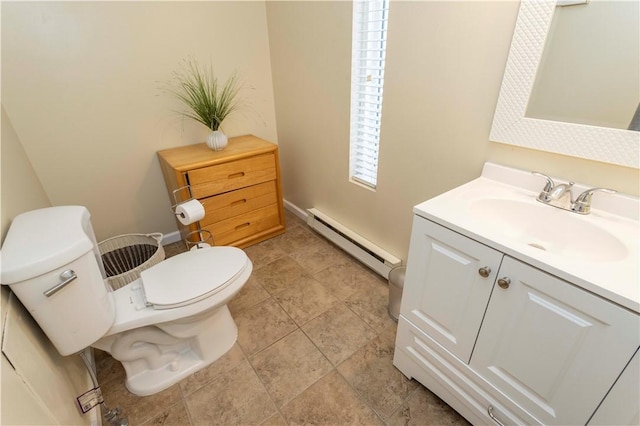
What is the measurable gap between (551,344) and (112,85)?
2.35m

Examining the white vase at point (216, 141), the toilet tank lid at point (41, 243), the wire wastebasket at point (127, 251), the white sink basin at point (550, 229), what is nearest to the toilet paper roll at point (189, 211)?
the wire wastebasket at point (127, 251)

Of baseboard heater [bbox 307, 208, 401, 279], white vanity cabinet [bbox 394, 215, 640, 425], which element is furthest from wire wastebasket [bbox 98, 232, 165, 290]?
white vanity cabinet [bbox 394, 215, 640, 425]

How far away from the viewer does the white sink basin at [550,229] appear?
0.89m

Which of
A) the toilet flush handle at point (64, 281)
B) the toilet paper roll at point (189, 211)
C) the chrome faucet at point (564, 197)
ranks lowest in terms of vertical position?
the toilet paper roll at point (189, 211)

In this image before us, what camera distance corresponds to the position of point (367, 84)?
5.44 feet

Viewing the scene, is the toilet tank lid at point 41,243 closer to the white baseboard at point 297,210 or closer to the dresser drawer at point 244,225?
the dresser drawer at point 244,225

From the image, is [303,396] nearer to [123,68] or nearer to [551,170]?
[551,170]

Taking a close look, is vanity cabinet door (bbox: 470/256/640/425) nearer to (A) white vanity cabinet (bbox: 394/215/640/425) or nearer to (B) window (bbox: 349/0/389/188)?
(A) white vanity cabinet (bbox: 394/215/640/425)

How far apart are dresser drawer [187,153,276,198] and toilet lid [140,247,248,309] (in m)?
0.53

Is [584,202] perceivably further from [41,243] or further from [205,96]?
[205,96]

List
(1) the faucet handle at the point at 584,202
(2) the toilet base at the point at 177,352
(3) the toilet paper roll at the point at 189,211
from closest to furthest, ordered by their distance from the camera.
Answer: (1) the faucet handle at the point at 584,202, (2) the toilet base at the point at 177,352, (3) the toilet paper roll at the point at 189,211

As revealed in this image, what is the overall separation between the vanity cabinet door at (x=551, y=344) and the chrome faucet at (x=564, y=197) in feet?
1.30

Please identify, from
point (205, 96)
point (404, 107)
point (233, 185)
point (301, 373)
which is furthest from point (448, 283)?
point (205, 96)

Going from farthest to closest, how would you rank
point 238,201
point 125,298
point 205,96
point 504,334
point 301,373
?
point 238,201
point 205,96
point 301,373
point 125,298
point 504,334
